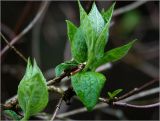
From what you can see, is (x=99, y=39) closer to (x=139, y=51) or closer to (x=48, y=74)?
(x=48, y=74)

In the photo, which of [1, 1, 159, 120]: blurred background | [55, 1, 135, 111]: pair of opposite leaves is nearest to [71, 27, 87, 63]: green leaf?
[55, 1, 135, 111]: pair of opposite leaves

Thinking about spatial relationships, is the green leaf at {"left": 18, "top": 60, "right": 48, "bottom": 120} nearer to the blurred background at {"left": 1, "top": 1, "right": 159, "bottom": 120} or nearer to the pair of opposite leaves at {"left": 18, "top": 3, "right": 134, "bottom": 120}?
the pair of opposite leaves at {"left": 18, "top": 3, "right": 134, "bottom": 120}

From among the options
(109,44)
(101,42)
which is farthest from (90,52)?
(109,44)

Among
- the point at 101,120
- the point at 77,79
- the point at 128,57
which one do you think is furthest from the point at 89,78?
the point at 128,57

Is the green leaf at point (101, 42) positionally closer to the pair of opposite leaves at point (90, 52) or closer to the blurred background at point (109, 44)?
the pair of opposite leaves at point (90, 52)

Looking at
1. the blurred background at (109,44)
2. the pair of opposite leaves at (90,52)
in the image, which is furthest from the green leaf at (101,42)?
the blurred background at (109,44)

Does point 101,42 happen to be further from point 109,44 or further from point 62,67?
point 109,44
